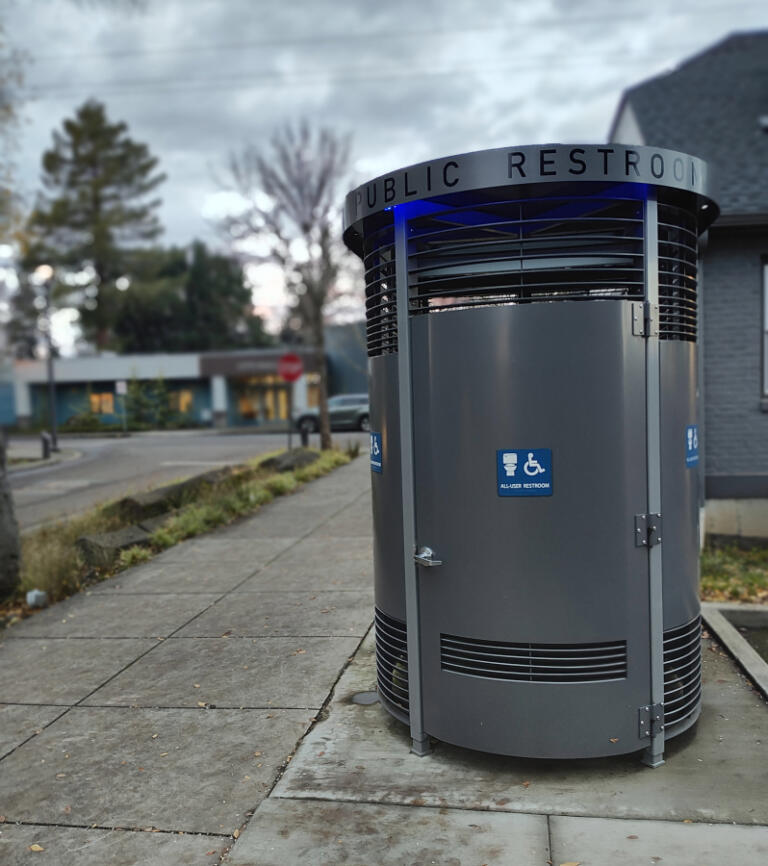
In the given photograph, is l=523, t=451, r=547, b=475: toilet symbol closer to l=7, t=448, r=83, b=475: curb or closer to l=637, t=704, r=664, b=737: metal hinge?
l=637, t=704, r=664, b=737: metal hinge

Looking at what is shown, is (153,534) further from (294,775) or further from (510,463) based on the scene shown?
(510,463)

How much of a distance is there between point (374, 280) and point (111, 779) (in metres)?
2.77

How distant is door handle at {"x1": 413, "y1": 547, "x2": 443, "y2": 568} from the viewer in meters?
3.69

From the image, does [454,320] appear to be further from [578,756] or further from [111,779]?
[111,779]

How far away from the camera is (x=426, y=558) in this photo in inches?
147

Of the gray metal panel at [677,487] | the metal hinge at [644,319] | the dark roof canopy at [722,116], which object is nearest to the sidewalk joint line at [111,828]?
the gray metal panel at [677,487]

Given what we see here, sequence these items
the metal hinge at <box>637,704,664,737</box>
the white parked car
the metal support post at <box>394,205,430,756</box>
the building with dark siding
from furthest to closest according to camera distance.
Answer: the white parked car → the building with dark siding → the metal support post at <box>394,205,430,756</box> → the metal hinge at <box>637,704,664,737</box>

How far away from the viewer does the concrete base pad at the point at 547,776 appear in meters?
3.33

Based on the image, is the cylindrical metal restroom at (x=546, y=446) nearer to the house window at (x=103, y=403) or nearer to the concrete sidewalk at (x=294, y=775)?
the concrete sidewalk at (x=294, y=775)

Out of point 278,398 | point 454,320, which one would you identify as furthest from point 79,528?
point 278,398

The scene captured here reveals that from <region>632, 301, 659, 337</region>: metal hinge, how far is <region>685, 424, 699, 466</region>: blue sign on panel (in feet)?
1.82

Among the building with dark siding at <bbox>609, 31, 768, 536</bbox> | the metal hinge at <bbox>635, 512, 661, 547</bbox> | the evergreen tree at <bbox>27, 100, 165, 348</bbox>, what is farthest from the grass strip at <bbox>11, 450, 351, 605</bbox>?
the evergreen tree at <bbox>27, 100, 165, 348</bbox>

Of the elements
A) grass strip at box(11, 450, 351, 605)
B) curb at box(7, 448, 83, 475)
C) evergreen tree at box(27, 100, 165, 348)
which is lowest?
curb at box(7, 448, 83, 475)

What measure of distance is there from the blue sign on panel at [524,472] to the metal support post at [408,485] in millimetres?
466
